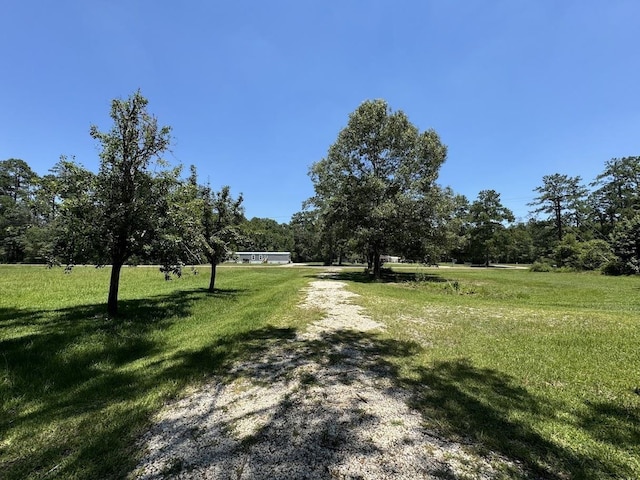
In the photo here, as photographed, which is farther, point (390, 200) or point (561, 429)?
point (390, 200)

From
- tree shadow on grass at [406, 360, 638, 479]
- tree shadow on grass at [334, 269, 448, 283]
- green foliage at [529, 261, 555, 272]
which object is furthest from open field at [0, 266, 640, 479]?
green foliage at [529, 261, 555, 272]

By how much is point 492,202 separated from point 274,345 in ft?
224

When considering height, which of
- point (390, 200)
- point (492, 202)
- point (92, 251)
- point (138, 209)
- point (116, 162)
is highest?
point (492, 202)

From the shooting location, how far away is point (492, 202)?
211 feet

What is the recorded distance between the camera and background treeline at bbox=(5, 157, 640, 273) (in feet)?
29.7

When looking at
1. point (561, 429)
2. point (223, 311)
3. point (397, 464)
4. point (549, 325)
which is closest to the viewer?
point (397, 464)

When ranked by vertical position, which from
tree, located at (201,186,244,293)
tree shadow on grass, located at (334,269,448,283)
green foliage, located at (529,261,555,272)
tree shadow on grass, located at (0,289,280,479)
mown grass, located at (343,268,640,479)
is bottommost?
tree shadow on grass, located at (0,289,280,479)

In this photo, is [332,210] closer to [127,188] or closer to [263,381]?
[127,188]

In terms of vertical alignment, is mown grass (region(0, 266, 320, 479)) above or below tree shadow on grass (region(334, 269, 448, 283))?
below

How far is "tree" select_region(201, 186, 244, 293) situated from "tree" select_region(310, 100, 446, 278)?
33.7 feet

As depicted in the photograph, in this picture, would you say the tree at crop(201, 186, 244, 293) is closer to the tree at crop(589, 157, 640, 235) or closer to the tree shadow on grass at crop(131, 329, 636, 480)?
the tree shadow on grass at crop(131, 329, 636, 480)

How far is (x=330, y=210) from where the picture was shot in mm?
26594

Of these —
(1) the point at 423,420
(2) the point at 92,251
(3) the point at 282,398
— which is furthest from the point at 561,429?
(2) the point at 92,251

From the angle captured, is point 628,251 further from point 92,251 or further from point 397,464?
point 92,251
